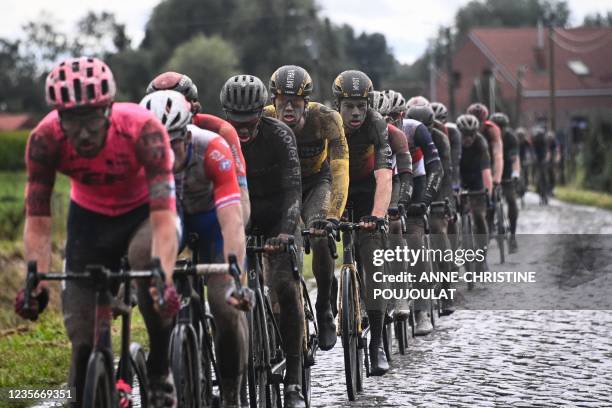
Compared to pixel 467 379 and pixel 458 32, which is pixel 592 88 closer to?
pixel 458 32

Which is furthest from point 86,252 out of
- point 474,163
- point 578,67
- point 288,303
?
point 578,67

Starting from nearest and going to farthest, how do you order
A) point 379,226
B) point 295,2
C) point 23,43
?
point 379,226 < point 295,2 < point 23,43

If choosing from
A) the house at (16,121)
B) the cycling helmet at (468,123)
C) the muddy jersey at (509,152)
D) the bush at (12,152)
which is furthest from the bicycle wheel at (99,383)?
the house at (16,121)

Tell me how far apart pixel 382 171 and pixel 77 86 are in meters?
4.32

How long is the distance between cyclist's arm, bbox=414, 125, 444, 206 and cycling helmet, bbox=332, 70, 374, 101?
7.99ft

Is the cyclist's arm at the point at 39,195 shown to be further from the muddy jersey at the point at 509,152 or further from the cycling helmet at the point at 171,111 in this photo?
the muddy jersey at the point at 509,152

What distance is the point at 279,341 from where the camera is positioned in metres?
7.85

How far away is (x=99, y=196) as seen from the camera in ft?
19.6

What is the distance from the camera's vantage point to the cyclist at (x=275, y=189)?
762cm

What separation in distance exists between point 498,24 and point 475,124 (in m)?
113

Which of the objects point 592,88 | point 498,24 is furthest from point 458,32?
point 592,88

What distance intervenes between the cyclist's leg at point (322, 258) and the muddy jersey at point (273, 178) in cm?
52

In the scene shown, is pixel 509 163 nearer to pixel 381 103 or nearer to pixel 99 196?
pixel 381 103

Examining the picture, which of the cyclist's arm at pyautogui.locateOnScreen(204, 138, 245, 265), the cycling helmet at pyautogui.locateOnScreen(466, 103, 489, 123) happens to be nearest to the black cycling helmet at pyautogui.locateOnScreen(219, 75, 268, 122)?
the cyclist's arm at pyautogui.locateOnScreen(204, 138, 245, 265)
